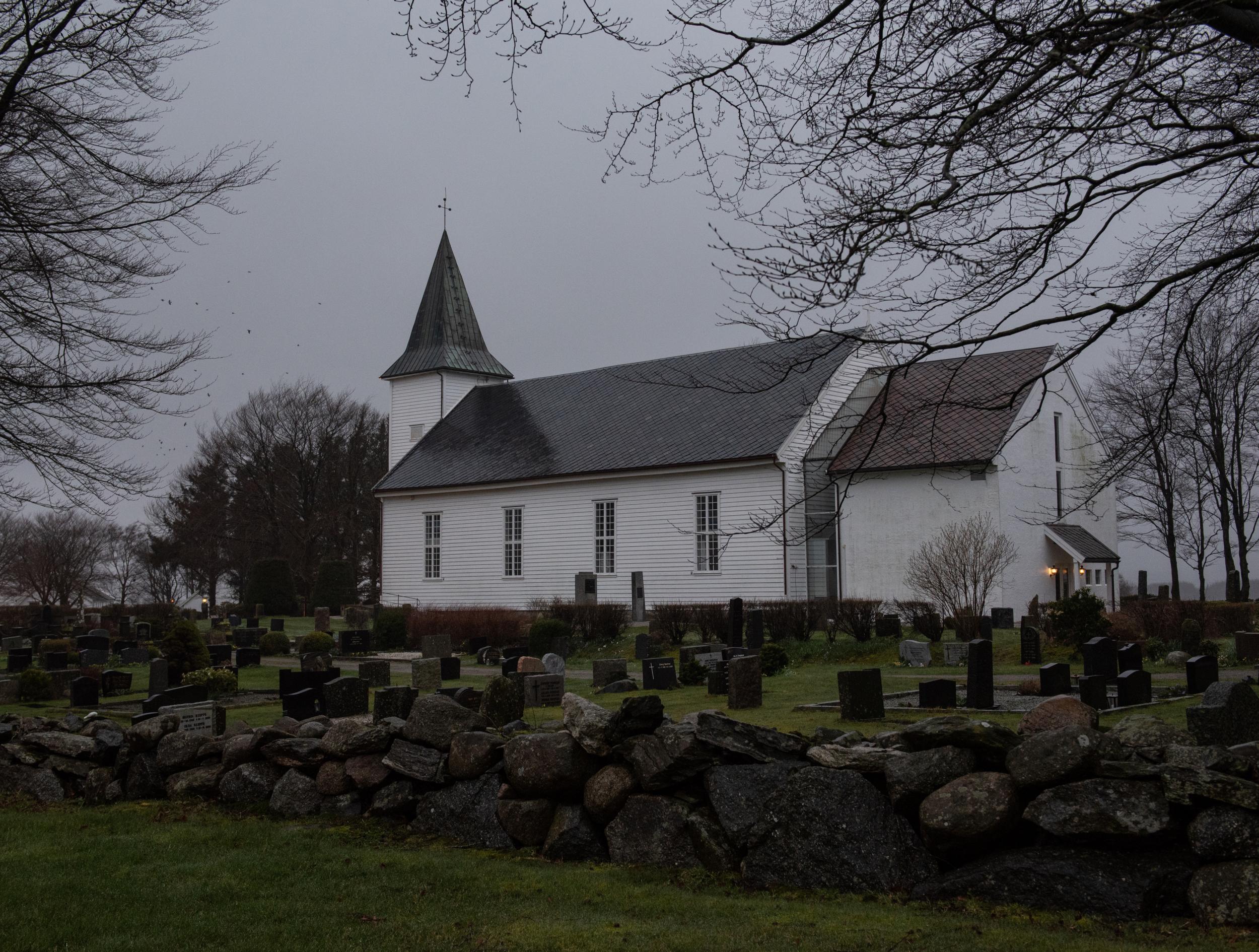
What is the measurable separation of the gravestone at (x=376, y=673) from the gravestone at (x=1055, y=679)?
9981 millimetres

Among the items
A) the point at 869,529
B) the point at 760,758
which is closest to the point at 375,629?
the point at 869,529


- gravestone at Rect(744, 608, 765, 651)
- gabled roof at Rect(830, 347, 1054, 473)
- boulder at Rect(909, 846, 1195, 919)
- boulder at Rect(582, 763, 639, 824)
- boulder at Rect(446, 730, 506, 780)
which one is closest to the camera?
boulder at Rect(909, 846, 1195, 919)

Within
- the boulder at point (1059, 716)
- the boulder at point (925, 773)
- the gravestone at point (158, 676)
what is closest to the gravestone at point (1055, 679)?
the boulder at point (1059, 716)

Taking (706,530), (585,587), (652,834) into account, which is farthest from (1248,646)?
(585,587)

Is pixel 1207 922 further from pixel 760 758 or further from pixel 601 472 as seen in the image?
pixel 601 472

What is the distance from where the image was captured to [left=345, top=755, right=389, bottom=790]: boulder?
328 inches

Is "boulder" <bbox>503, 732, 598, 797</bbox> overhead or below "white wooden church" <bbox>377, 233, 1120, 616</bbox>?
below

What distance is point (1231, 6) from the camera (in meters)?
7.10

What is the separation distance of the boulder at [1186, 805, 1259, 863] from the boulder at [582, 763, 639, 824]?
10.5ft

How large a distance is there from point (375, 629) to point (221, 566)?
1351 inches

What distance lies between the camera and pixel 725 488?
1266 inches

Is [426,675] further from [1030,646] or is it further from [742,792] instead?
[742,792]

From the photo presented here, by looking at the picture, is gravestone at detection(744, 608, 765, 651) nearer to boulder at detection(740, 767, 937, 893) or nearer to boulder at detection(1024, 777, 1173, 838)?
boulder at detection(740, 767, 937, 893)

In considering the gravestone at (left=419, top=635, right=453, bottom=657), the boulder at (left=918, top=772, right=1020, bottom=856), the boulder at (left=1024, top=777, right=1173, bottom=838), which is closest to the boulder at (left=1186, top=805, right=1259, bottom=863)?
the boulder at (left=1024, top=777, right=1173, bottom=838)
